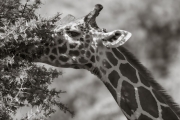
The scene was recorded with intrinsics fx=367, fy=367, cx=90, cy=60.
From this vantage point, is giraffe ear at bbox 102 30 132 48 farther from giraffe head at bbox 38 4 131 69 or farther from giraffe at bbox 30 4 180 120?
giraffe head at bbox 38 4 131 69

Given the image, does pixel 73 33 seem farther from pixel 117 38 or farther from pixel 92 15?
pixel 117 38

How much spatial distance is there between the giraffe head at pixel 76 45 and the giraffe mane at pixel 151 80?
1.35 feet

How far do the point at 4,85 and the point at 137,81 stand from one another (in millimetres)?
2204

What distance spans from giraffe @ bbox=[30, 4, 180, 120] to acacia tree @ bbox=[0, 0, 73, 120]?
1.08 ft

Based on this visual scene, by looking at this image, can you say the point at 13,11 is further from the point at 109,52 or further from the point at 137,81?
the point at 137,81

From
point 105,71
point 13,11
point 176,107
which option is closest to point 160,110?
point 176,107

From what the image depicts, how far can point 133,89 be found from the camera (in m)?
Answer: 6.18

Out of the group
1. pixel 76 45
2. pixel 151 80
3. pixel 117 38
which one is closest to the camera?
pixel 117 38

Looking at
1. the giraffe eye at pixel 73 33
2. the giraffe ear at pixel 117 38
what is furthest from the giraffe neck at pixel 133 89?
the giraffe eye at pixel 73 33

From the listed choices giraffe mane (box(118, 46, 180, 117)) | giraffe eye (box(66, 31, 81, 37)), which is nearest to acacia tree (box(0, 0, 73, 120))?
giraffe eye (box(66, 31, 81, 37))

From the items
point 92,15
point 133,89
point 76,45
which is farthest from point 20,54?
point 133,89

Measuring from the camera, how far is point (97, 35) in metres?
6.34

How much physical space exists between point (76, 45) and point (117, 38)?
79 centimetres

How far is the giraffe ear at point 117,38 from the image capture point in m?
5.93
